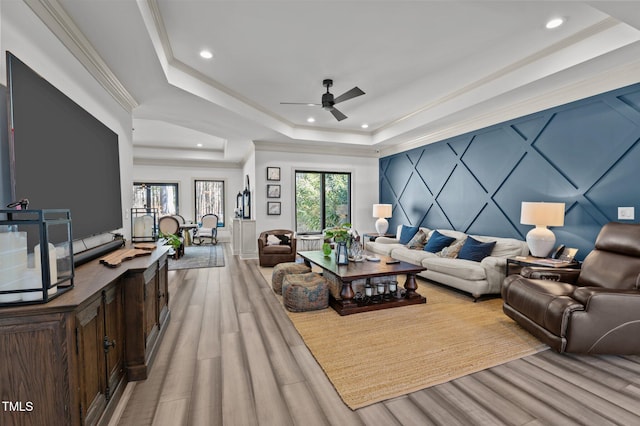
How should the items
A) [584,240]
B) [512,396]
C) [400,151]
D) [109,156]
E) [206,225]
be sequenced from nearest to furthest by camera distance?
[512,396] → [109,156] → [584,240] → [400,151] → [206,225]

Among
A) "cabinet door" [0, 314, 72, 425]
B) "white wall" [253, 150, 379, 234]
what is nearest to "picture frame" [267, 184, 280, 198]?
"white wall" [253, 150, 379, 234]

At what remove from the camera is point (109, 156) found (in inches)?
115

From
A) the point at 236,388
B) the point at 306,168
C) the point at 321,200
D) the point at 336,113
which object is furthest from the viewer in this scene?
the point at 321,200

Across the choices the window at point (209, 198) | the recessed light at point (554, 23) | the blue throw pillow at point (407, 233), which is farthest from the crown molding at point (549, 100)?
the window at point (209, 198)

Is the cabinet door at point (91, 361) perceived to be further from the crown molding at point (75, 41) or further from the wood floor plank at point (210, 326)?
the crown molding at point (75, 41)

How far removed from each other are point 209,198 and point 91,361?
29.4 feet

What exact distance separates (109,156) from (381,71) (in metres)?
3.22

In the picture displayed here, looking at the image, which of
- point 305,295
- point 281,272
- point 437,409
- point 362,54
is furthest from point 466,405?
point 362,54

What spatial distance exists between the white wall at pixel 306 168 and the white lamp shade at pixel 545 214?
427 cm

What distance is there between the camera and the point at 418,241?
5621 millimetres

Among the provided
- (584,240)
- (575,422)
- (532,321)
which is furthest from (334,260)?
(584,240)

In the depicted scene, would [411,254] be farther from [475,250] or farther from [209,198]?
[209,198]

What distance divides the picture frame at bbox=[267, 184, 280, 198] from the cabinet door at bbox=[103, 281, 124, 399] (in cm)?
487

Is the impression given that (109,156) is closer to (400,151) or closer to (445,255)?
(445,255)
